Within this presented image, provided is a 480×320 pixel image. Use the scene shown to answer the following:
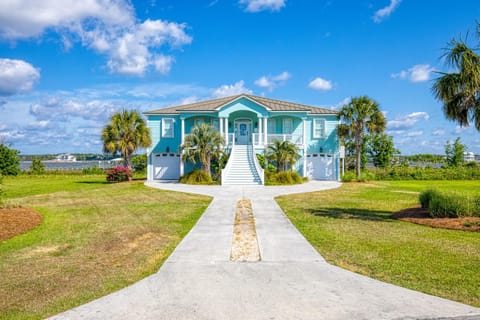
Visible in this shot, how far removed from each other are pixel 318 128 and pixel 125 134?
53.1 ft

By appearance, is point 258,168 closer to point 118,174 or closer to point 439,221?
point 118,174

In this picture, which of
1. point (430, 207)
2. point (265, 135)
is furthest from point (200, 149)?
point (430, 207)

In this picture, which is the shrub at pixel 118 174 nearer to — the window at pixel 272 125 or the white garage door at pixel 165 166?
the white garage door at pixel 165 166

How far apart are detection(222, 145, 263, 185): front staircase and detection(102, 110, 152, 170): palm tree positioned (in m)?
7.30

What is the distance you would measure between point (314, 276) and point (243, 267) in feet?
4.12

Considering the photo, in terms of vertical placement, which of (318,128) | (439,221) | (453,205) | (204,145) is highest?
(318,128)

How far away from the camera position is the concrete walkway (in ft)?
14.1

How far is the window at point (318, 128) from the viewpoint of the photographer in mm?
29922

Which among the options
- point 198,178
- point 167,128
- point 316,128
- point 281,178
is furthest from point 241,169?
point 316,128

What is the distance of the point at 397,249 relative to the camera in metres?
7.35

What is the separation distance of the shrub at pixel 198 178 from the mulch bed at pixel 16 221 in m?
13.0

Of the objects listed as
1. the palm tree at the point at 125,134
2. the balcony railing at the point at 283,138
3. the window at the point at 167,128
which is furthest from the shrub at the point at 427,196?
the window at the point at 167,128

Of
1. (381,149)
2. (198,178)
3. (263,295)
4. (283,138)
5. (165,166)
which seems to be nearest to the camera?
(263,295)

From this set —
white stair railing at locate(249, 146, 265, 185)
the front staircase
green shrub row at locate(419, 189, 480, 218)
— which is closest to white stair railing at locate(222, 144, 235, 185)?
the front staircase
